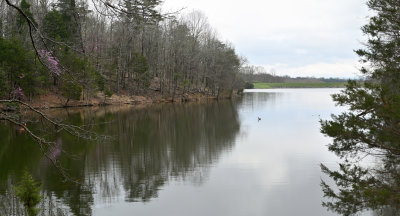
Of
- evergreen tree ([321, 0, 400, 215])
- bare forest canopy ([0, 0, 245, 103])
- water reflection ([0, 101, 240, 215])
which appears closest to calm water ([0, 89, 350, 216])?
water reflection ([0, 101, 240, 215])

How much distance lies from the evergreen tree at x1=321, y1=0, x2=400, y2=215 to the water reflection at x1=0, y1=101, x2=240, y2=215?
5417mm

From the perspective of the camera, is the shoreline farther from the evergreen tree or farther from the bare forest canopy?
the evergreen tree

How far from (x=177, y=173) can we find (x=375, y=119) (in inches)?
320

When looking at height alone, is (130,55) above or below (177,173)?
above

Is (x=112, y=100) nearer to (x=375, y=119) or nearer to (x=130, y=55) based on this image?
(x=130, y=55)

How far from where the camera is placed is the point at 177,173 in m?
14.0

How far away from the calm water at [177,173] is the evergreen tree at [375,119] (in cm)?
215

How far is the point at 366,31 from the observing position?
31.2 feet

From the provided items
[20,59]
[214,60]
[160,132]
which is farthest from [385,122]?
[214,60]

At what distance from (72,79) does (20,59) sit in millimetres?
31309

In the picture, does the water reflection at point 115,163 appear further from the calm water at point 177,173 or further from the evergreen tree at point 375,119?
the evergreen tree at point 375,119

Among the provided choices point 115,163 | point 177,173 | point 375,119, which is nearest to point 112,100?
point 115,163

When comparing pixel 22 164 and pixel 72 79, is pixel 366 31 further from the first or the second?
pixel 22 164

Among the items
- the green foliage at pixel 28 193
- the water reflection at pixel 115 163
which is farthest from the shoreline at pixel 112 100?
the green foliage at pixel 28 193
